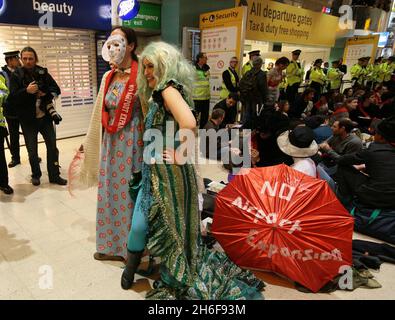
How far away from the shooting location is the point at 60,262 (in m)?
2.16

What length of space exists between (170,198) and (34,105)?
7.92 ft

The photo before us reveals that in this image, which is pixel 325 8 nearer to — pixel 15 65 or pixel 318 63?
pixel 318 63

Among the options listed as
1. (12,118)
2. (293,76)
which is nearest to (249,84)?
(293,76)

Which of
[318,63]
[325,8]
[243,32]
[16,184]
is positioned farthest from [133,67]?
[325,8]

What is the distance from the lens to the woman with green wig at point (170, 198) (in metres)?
1.58

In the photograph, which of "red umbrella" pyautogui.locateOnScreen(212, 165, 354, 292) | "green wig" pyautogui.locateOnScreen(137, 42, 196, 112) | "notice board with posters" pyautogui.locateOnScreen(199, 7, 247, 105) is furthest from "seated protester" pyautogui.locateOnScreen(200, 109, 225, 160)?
"green wig" pyautogui.locateOnScreen(137, 42, 196, 112)

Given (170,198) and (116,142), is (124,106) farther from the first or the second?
(170,198)

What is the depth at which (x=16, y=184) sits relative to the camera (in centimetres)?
354

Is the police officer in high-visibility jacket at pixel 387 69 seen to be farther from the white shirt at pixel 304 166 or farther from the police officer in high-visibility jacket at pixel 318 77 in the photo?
the white shirt at pixel 304 166

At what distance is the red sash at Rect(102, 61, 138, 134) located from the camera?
185 centimetres

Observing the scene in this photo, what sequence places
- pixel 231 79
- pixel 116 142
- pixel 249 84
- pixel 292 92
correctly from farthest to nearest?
1. pixel 292 92
2. pixel 231 79
3. pixel 249 84
4. pixel 116 142

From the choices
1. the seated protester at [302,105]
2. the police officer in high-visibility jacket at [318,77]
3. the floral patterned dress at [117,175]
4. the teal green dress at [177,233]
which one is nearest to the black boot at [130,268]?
the teal green dress at [177,233]
